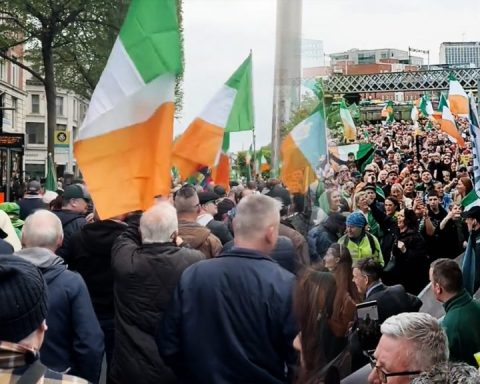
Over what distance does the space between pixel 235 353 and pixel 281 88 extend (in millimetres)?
4382

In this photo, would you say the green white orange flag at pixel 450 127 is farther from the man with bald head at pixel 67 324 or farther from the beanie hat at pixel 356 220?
the man with bald head at pixel 67 324

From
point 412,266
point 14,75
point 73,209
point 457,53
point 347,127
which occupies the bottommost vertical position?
point 412,266

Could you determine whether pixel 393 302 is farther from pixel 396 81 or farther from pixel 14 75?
pixel 14 75

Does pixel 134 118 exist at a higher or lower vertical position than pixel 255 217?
higher

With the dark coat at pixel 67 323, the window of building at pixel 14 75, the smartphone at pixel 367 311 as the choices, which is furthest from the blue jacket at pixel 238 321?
the window of building at pixel 14 75

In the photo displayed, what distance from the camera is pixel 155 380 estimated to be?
476 centimetres

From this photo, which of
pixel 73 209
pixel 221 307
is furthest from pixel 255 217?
pixel 73 209

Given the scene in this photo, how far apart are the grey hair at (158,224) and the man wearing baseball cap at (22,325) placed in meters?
2.38

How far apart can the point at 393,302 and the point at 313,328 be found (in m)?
1.39

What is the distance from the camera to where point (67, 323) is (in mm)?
4398

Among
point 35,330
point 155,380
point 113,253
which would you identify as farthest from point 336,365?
point 35,330

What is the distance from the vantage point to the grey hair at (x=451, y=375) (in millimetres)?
2355

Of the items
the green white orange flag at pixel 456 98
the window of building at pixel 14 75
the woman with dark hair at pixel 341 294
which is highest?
the window of building at pixel 14 75

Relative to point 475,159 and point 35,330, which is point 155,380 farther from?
point 475,159
